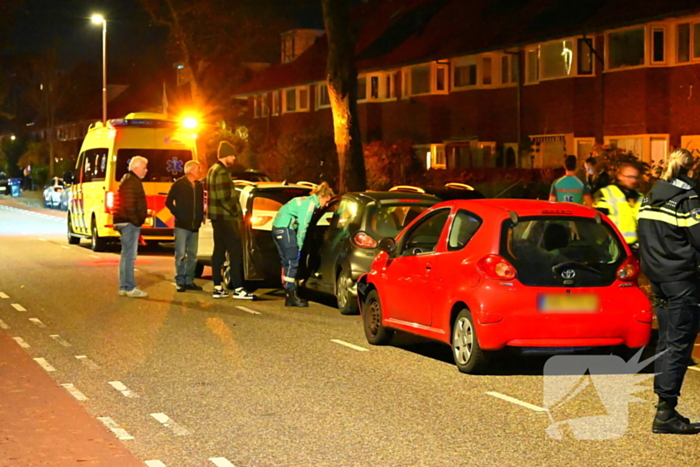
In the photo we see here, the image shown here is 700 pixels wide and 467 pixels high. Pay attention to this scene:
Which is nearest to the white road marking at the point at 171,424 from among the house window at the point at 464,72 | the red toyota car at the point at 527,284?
the red toyota car at the point at 527,284

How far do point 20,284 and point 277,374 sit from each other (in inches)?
339

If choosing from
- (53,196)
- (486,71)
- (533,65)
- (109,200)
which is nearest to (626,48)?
(533,65)

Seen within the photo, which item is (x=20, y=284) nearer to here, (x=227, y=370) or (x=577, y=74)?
(x=227, y=370)

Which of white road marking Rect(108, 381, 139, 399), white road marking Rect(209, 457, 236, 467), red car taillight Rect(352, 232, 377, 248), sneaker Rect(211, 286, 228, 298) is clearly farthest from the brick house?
white road marking Rect(209, 457, 236, 467)

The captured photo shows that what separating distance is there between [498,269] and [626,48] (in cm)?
2514

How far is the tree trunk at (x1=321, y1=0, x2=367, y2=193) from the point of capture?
27.2m

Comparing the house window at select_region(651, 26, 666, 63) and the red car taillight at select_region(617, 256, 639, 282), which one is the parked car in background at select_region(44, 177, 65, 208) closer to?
the house window at select_region(651, 26, 666, 63)

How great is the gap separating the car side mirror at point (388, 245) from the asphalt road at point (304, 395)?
97 cm

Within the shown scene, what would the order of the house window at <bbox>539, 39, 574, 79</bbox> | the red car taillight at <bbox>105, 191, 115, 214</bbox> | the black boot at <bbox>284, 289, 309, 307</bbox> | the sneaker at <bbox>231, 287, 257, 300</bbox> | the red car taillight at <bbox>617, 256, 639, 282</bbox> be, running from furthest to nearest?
1. the house window at <bbox>539, 39, 574, 79</bbox>
2. the red car taillight at <bbox>105, 191, 115, 214</bbox>
3. the sneaker at <bbox>231, 287, 257, 300</bbox>
4. the black boot at <bbox>284, 289, 309, 307</bbox>
5. the red car taillight at <bbox>617, 256, 639, 282</bbox>

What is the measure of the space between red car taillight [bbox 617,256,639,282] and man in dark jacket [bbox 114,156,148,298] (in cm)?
745

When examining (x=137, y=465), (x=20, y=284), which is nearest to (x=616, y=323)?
(x=137, y=465)

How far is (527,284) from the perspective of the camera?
9688 millimetres

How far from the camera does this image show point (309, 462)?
272 inches

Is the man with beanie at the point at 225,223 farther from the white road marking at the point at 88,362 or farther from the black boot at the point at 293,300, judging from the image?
the white road marking at the point at 88,362
